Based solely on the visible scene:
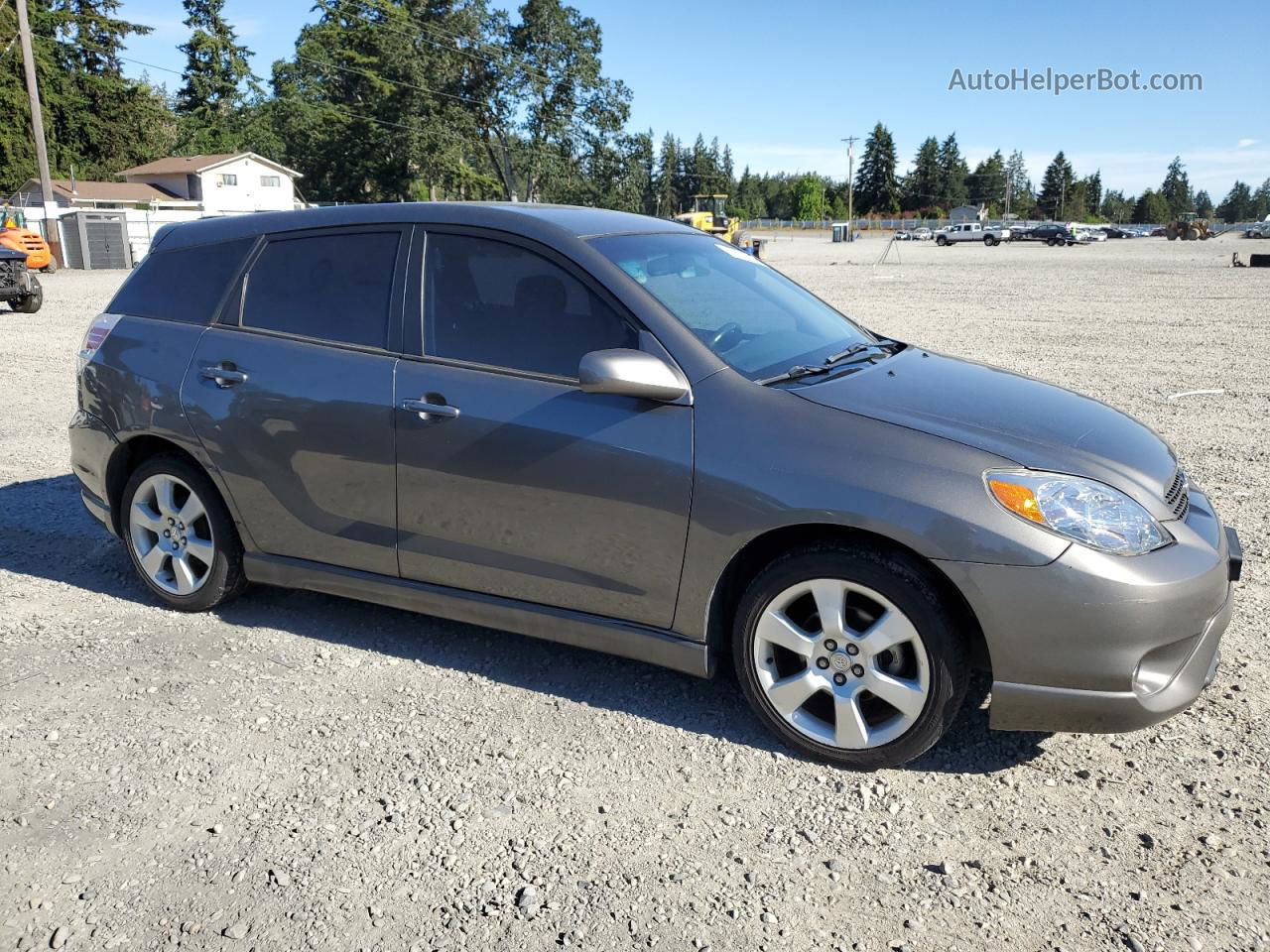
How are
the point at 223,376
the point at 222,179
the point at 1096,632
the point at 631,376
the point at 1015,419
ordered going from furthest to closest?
1. the point at 222,179
2. the point at 223,376
3. the point at 1015,419
4. the point at 631,376
5. the point at 1096,632

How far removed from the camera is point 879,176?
150125mm

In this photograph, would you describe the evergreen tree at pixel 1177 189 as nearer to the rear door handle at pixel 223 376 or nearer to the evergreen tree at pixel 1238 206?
the evergreen tree at pixel 1238 206

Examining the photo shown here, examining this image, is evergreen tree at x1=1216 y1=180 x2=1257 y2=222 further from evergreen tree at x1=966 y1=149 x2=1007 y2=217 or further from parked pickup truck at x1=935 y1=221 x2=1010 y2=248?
parked pickup truck at x1=935 y1=221 x2=1010 y2=248

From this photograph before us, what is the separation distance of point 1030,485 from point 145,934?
108 inches

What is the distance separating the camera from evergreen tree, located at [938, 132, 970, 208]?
500 ft

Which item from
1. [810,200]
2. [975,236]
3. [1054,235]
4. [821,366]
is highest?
[810,200]

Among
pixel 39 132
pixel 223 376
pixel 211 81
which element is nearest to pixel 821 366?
pixel 223 376

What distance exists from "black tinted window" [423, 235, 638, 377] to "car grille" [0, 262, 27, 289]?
1842 cm

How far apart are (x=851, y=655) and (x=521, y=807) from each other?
1.14 m

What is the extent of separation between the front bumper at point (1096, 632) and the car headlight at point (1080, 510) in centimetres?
6

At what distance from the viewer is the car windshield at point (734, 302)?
3746mm

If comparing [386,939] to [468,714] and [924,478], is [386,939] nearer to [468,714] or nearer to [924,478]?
[468,714]

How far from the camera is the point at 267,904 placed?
2762mm

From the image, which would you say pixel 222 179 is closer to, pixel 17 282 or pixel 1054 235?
pixel 17 282
